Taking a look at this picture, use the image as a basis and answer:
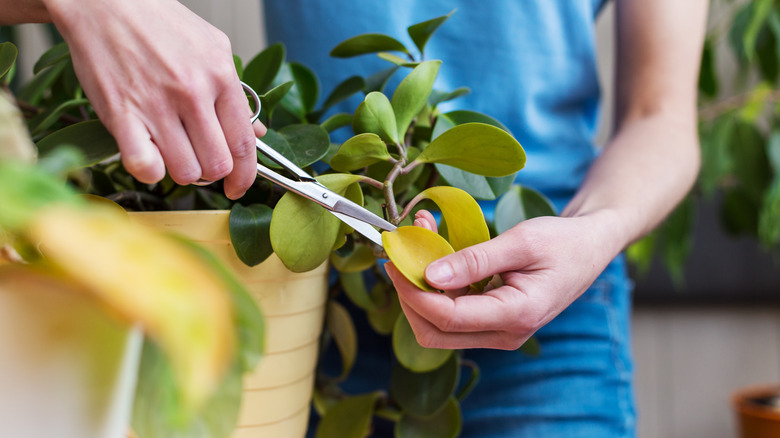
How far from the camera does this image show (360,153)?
35 centimetres

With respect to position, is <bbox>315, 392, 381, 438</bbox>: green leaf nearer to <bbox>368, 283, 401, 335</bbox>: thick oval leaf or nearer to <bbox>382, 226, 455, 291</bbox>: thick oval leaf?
<bbox>368, 283, 401, 335</bbox>: thick oval leaf

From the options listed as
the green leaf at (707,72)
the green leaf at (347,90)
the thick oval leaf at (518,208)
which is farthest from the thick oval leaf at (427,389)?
the green leaf at (707,72)

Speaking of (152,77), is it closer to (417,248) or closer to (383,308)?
(417,248)

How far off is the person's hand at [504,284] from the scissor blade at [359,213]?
0.08ft

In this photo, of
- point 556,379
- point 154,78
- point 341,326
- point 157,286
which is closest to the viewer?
point 157,286

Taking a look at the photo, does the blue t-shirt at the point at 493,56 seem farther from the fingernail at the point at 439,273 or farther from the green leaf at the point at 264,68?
the fingernail at the point at 439,273

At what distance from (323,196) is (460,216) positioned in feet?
0.27

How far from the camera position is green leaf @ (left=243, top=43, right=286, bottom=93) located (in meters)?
0.43

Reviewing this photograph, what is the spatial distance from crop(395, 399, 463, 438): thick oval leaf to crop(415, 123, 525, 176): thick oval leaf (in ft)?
0.68

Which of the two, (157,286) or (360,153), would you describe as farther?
(360,153)

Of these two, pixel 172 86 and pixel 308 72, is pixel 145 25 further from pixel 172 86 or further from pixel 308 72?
pixel 308 72

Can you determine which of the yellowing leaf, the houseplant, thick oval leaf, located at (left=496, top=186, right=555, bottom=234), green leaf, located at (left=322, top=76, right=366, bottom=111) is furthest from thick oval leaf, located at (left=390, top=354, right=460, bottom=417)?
the yellowing leaf

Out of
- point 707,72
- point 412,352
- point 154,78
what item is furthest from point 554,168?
point 707,72

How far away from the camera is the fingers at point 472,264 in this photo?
30 centimetres
